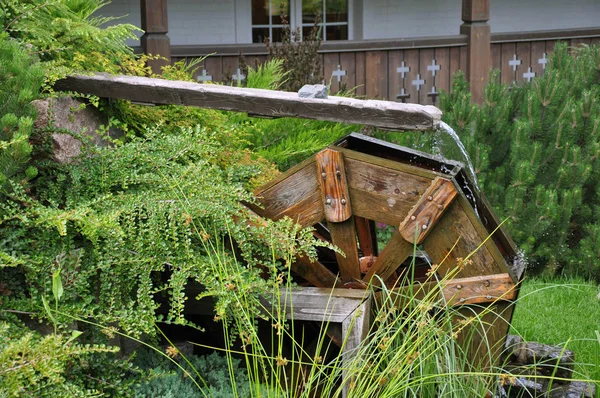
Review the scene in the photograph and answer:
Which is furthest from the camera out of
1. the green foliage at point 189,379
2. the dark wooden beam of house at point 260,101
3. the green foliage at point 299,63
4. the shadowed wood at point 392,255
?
the green foliage at point 299,63

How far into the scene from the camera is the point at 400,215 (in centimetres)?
405

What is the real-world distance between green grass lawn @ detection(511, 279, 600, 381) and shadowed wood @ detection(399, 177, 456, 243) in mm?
1228

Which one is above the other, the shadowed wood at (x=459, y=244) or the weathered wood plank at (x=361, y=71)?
the weathered wood plank at (x=361, y=71)

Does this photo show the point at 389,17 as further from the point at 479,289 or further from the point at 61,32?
the point at 479,289

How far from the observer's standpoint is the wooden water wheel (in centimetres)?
388

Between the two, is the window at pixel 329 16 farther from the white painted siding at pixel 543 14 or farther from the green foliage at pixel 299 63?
the green foliage at pixel 299 63

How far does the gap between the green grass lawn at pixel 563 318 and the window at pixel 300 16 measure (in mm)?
7679

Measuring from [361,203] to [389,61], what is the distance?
233 inches

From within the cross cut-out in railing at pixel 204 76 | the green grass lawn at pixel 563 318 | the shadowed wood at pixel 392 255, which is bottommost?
the green grass lawn at pixel 563 318

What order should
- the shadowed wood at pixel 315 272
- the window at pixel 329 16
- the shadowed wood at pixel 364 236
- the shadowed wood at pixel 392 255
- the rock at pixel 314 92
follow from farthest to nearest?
the window at pixel 329 16 < the shadowed wood at pixel 364 236 < the shadowed wood at pixel 315 272 < the shadowed wood at pixel 392 255 < the rock at pixel 314 92

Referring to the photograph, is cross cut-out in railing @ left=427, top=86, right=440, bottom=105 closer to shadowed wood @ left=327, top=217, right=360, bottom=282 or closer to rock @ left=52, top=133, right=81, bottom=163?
shadowed wood @ left=327, top=217, right=360, bottom=282

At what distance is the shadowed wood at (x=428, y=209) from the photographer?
385 cm

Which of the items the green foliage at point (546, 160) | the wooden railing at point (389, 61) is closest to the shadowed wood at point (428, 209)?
the green foliage at point (546, 160)

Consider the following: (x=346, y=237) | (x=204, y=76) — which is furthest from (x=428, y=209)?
(x=204, y=76)
